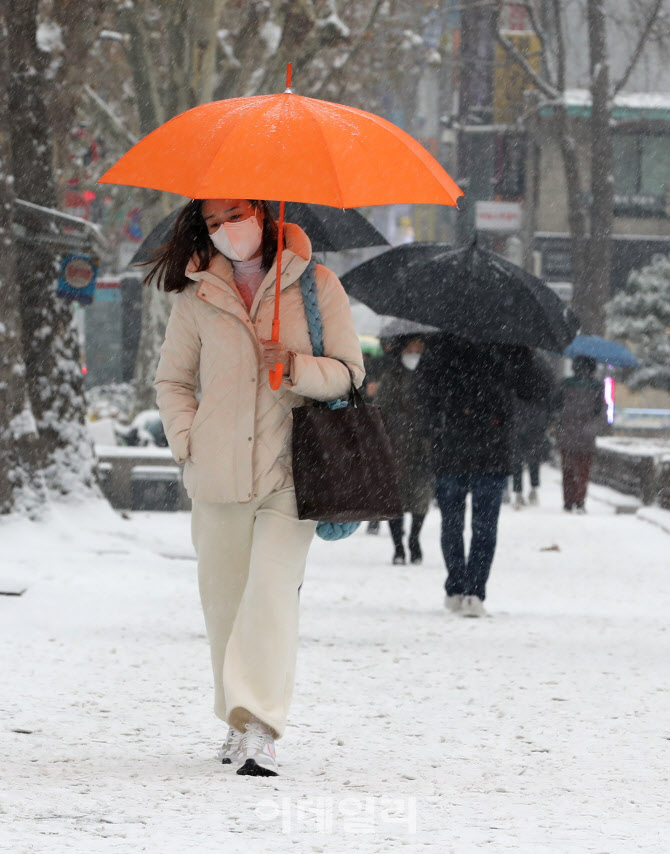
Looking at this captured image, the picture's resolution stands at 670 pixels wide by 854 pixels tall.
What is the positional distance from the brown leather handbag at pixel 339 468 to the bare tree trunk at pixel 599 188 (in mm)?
22560

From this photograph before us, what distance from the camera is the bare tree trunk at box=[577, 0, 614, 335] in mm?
27781

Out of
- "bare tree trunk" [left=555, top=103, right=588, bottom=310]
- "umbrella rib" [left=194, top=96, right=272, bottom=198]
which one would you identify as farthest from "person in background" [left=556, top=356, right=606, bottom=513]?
"umbrella rib" [left=194, top=96, right=272, bottom=198]

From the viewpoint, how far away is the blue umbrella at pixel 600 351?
2064cm

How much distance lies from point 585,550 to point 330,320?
30.6 feet

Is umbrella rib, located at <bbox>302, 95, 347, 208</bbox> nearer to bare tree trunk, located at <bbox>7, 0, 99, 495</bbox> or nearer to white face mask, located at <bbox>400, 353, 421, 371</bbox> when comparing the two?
white face mask, located at <bbox>400, 353, 421, 371</bbox>

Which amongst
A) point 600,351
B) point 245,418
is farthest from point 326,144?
point 600,351

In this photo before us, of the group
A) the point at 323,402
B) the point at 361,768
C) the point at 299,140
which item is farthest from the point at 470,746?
the point at 299,140

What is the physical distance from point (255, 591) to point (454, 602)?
191 inches

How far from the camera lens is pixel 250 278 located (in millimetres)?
5336

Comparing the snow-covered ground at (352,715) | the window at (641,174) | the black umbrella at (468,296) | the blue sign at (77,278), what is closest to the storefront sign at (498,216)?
the window at (641,174)

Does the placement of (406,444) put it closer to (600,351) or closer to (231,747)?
(231,747)

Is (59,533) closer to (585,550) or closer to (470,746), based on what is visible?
(585,550)

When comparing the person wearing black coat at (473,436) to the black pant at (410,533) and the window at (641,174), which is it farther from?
the window at (641,174)

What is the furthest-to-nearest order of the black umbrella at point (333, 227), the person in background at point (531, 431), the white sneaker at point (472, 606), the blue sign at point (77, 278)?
the blue sign at point (77, 278) < the person in background at point (531, 431) < the white sneaker at point (472, 606) < the black umbrella at point (333, 227)
